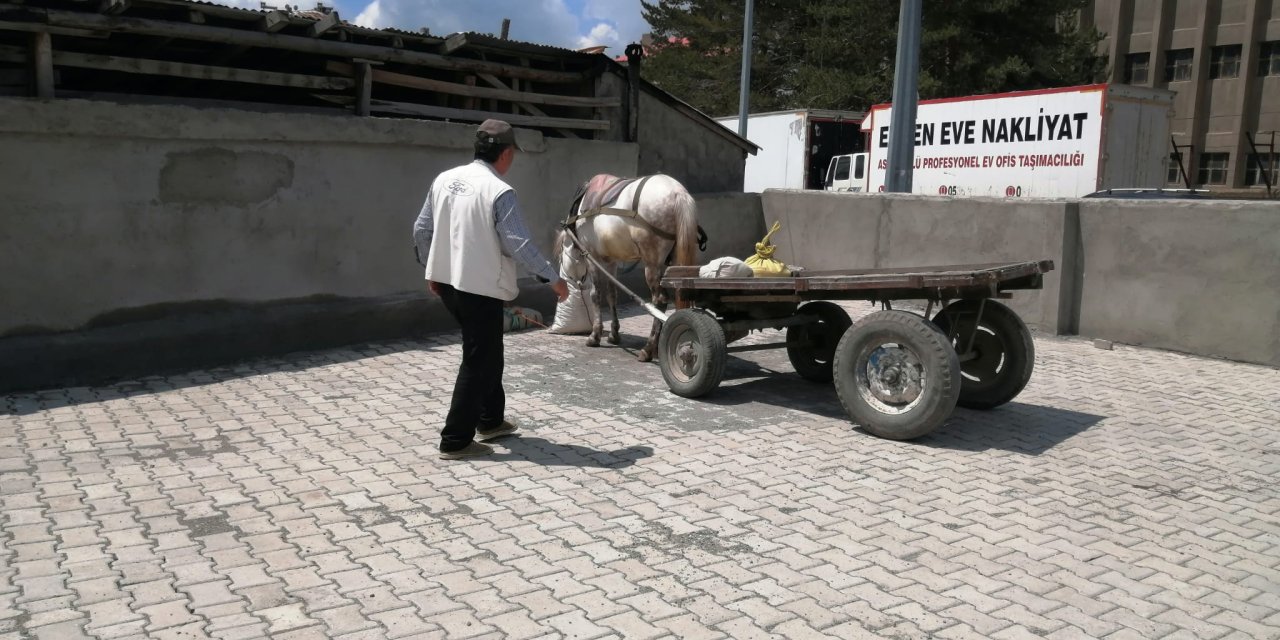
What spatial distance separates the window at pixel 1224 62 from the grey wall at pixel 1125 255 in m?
37.6

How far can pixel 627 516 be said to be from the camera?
197 inches

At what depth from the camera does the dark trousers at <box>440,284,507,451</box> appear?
5688 mm

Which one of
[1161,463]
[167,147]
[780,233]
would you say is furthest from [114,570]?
[780,233]

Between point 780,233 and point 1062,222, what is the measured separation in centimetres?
412

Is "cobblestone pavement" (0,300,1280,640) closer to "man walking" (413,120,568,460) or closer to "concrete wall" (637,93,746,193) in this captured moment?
"man walking" (413,120,568,460)

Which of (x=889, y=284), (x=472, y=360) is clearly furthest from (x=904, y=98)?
(x=472, y=360)

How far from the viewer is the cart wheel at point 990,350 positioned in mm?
6750

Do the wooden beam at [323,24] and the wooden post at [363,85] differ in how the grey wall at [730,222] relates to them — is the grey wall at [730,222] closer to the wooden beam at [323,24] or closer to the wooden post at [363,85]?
the wooden post at [363,85]

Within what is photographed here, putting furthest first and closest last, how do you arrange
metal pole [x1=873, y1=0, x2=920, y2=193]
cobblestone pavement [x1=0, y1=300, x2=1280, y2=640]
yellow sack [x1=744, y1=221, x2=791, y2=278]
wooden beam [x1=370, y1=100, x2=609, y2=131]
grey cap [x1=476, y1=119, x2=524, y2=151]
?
1. metal pole [x1=873, y1=0, x2=920, y2=193]
2. wooden beam [x1=370, y1=100, x2=609, y2=131]
3. yellow sack [x1=744, y1=221, x2=791, y2=278]
4. grey cap [x1=476, y1=119, x2=524, y2=151]
5. cobblestone pavement [x1=0, y1=300, x2=1280, y2=640]

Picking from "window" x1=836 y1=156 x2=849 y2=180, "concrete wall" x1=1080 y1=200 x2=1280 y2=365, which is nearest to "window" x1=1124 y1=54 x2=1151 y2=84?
"window" x1=836 y1=156 x2=849 y2=180

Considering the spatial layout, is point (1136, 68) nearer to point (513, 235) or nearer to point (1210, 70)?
point (1210, 70)

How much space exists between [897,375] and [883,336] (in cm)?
26

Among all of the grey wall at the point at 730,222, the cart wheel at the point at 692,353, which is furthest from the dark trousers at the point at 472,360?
the grey wall at the point at 730,222

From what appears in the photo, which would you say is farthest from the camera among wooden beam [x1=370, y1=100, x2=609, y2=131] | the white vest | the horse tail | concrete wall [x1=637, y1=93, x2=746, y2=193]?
concrete wall [x1=637, y1=93, x2=746, y2=193]
